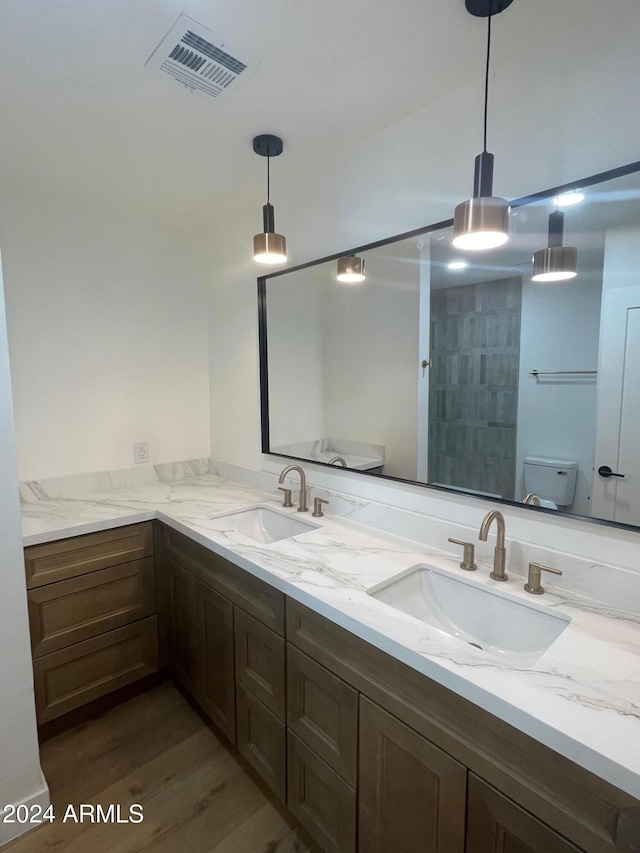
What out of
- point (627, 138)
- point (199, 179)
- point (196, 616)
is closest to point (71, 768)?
point (196, 616)

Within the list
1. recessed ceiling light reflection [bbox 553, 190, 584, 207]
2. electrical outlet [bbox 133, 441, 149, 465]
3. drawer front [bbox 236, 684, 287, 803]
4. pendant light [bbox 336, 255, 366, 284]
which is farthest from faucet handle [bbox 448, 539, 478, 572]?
electrical outlet [bbox 133, 441, 149, 465]

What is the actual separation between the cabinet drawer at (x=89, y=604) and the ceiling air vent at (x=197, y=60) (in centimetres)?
186

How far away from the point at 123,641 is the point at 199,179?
2.11m

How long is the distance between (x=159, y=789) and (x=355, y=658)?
1.10m

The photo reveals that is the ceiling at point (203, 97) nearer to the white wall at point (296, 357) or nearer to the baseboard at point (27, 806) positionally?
the white wall at point (296, 357)

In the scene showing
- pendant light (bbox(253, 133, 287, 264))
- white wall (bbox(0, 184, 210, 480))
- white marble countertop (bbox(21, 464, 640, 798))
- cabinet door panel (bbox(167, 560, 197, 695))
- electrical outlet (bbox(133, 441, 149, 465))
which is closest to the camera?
white marble countertop (bbox(21, 464, 640, 798))

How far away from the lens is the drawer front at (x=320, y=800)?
1168 millimetres

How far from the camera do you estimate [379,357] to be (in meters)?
1.79

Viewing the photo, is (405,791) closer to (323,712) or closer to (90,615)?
(323,712)

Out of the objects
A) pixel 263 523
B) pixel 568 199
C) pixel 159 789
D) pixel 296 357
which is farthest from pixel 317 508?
pixel 568 199

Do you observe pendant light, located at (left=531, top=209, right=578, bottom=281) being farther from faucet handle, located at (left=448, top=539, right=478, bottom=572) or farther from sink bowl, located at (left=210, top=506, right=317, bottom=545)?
sink bowl, located at (left=210, top=506, right=317, bottom=545)

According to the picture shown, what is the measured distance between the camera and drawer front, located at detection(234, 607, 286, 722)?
1373mm

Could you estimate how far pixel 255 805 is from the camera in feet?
4.98

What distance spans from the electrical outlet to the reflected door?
87.4 inches
